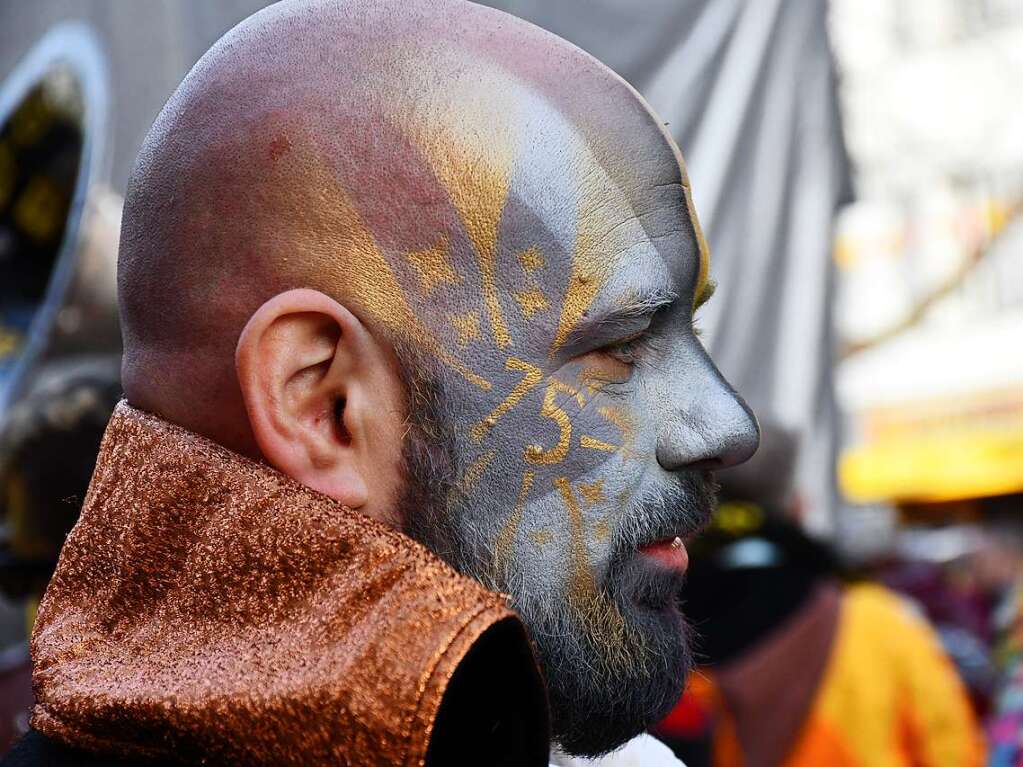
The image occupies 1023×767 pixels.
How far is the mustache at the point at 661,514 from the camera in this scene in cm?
144

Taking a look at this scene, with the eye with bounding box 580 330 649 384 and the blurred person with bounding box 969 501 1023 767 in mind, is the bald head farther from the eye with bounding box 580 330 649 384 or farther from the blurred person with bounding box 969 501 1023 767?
the blurred person with bounding box 969 501 1023 767

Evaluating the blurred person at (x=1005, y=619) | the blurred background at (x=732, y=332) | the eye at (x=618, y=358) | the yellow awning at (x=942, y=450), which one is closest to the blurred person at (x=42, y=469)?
the blurred background at (x=732, y=332)

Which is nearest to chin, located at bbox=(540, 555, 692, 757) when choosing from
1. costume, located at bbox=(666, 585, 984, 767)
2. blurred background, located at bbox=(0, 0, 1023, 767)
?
blurred background, located at bbox=(0, 0, 1023, 767)

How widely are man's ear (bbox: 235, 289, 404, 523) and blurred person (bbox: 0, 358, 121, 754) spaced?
1714 millimetres

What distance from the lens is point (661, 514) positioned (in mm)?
1448

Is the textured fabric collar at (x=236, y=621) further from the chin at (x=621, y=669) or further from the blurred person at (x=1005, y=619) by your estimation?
the blurred person at (x=1005, y=619)

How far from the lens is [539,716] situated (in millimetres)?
1216

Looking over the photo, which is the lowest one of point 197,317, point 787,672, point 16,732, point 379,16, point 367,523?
point 787,672

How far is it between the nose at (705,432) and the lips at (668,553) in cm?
9

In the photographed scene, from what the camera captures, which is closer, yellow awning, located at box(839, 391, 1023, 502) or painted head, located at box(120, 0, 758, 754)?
painted head, located at box(120, 0, 758, 754)

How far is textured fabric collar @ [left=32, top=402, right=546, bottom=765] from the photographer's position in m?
1.15

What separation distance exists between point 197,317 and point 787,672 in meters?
3.08

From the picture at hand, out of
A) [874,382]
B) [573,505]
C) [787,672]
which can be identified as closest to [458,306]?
[573,505]

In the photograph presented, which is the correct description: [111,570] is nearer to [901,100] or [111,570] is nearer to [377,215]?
[377,215]
